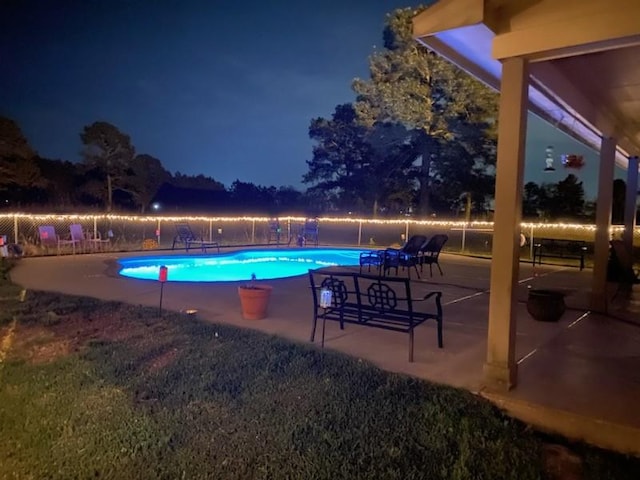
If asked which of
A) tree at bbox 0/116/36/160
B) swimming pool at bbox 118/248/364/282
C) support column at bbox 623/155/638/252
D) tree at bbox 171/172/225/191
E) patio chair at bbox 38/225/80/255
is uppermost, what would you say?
tree at bbox 0/116/36/160

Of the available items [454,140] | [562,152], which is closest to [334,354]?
[562,152]

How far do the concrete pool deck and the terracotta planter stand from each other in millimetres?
128

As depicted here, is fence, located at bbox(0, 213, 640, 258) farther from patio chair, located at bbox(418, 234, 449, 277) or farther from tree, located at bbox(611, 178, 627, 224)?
patio chair, located at bbox(418, 234, 449, 277)

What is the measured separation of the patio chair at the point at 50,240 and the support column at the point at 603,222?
11514 mm

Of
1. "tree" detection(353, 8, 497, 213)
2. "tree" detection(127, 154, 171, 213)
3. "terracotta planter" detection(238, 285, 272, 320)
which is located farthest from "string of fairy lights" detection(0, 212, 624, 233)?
"terracotta planter" detection(238, 285, 272, 320)

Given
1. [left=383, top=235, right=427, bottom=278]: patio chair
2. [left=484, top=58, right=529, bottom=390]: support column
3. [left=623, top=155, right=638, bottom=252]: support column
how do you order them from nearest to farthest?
1. [left=484, top=58, right=529, bottom=390]: support column
2. [left=623, top=155, right=638, bottom=252]: support column
3. [left=383, top=235, right=427, bottom=278]: patio chair

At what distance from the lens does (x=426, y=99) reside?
54.9 feet

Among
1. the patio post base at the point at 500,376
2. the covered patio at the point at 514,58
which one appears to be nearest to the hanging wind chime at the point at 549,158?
the covered patio at the point at 514,58

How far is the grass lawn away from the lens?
2475 millimetres

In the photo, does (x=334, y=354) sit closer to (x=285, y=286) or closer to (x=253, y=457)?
(x=253, y=457)

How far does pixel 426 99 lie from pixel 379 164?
4300mm

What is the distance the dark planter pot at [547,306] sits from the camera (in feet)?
17.5

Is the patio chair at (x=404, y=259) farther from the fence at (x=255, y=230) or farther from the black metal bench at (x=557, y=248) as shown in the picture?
the fence at (x=255, y=230)

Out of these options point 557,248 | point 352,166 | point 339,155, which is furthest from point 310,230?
point 557,248
